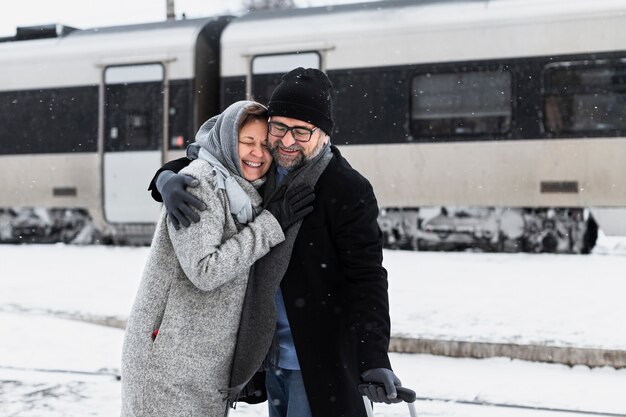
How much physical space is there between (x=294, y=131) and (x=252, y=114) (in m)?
0.14

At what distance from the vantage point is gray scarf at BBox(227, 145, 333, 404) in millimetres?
2508

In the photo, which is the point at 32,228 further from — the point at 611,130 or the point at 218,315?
the point at 218,315

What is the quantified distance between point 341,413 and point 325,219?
0.60m

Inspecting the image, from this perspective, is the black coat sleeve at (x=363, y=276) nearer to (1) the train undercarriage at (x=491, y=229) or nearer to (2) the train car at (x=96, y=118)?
(1) the train undercarriage at (x=491, y=229)

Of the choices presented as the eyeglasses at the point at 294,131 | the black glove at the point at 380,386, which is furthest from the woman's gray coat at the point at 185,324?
the black glove at the point at 380,386

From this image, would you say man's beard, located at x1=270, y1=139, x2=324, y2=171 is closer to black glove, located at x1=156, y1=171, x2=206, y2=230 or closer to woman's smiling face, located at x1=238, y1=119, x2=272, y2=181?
woman's smiling face, located at x1=238, y1=119, x2=272, y2=181

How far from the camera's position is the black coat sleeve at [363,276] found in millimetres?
2502

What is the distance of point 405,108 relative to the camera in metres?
12.0

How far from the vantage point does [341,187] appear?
2.56 metres

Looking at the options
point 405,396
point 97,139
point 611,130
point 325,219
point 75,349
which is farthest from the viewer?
point 97,139

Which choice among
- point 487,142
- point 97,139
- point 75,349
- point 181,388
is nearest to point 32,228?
point 97,139

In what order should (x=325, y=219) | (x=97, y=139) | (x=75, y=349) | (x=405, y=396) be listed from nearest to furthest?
(x=405, y=396), (x=325, y=219), (x=75, y=349), (x=97, y=139)

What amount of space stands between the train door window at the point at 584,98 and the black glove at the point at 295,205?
938cm

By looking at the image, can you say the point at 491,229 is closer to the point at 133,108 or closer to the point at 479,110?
the point at 479,110
